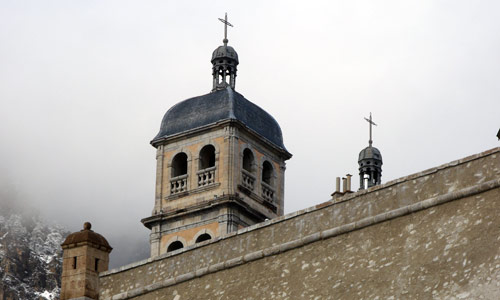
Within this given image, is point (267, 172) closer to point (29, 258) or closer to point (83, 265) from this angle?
point (83, 265)

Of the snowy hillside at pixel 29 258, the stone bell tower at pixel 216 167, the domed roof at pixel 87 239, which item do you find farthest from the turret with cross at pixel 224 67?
the snowy hillside at pixel 29 258

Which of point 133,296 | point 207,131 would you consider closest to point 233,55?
point 207,131

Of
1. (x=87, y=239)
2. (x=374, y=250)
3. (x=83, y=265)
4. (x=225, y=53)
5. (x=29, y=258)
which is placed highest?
(x=29, y=258)

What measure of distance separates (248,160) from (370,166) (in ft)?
18.4

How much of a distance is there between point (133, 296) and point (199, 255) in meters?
1.63

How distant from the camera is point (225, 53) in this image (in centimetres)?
5356

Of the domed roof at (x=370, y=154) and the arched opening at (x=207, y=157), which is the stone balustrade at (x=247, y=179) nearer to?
the arched opening at (x=207, y=157)

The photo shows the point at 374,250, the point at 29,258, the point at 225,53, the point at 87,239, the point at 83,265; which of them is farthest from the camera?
the point at 29,258

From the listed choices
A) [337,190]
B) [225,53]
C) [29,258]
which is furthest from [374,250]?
Answer: [29,258]

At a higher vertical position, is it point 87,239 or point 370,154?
point 370,154

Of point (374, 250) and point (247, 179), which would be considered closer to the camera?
point (374, 250)

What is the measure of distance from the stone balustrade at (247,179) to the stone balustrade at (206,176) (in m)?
0.97

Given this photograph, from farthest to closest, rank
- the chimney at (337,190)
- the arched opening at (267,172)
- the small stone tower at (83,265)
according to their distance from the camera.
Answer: the arched opening at (267,172)
the chimney at (337,190)
the small stone tower at (83,265)

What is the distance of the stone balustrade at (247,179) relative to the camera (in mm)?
50891
